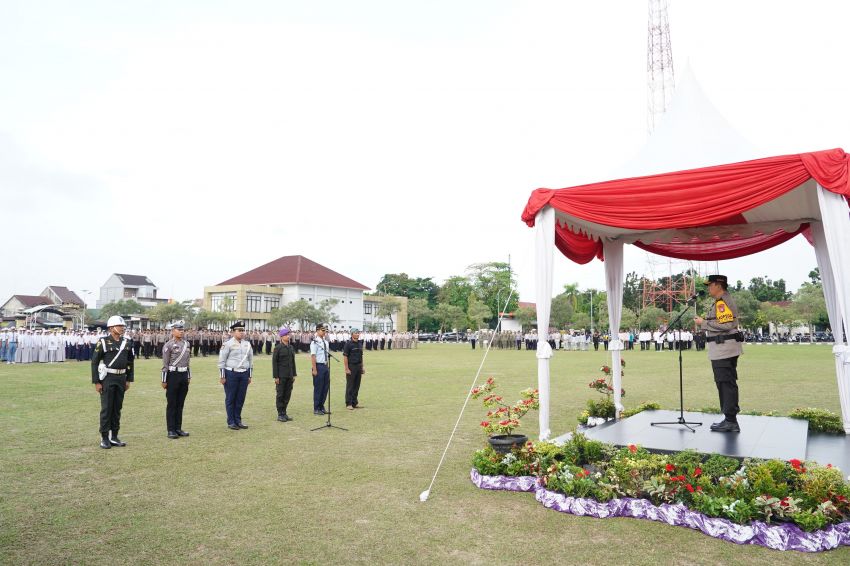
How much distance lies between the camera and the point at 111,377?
7801 millimetres

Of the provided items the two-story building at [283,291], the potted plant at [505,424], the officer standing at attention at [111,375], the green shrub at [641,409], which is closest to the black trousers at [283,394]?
the officer standing at attention at [111,375]

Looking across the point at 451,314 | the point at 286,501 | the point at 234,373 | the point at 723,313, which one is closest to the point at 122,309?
the point at 451,314

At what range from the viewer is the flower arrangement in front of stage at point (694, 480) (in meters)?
4.48

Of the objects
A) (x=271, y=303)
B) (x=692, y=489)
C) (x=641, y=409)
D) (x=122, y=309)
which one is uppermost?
(x=271, y=303)

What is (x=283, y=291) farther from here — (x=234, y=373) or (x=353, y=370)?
(x=234, y=373)

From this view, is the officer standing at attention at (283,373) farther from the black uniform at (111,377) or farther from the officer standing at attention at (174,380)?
the black uniform at (111,377)

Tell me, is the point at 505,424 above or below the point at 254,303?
below

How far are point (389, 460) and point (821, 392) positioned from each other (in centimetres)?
1143

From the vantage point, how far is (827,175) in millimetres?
5391

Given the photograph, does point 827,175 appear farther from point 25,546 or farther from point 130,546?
point 25,546

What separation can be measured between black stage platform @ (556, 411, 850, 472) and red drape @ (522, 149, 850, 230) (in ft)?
8.30

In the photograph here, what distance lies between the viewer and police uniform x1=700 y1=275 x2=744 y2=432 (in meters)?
7.11

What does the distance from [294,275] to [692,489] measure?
210ft

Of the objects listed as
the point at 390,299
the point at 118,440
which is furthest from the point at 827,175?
the point at 390,299
